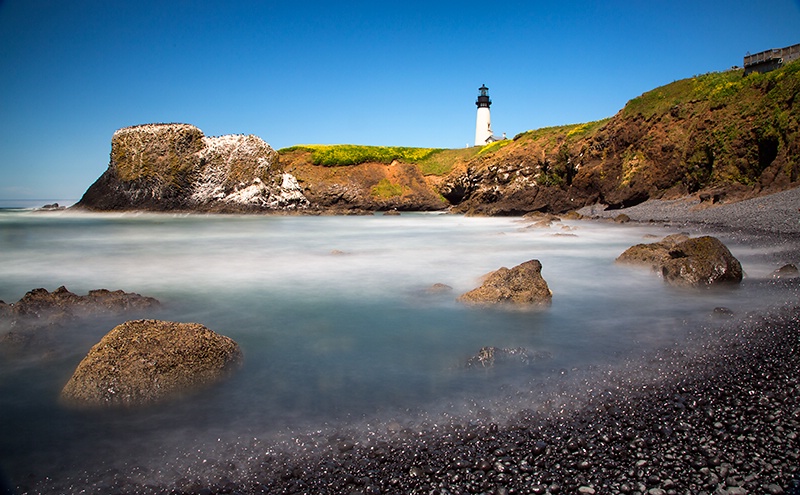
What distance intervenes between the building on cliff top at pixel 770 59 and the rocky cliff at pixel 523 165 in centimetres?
135

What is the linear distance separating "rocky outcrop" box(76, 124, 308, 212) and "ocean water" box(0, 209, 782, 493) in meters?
25.9

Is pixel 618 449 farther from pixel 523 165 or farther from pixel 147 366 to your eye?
pixel 523 165

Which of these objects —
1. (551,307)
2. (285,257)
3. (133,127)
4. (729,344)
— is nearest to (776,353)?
(729,344)

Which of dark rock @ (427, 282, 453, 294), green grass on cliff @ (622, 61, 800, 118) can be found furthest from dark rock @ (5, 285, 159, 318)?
green grass on cliff @ (622, 61, 800, 118)

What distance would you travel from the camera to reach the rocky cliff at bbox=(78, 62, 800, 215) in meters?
23.2

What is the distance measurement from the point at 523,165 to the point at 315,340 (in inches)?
1285

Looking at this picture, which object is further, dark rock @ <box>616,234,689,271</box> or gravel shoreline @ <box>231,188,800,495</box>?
dark rock @ <box>616,234,689,271</box>

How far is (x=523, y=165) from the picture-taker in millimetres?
36156

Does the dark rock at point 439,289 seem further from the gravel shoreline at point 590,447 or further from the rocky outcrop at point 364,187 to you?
the rocky outcrop at point 364,187

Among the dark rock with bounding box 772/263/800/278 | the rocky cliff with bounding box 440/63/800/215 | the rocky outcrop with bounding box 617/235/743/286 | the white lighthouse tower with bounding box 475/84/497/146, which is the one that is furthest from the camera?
the white lighthouse tower with bounding box 475/84/497/146

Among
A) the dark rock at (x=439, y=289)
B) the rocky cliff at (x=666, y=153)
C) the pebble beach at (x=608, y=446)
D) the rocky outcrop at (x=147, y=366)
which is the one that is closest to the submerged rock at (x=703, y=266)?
the pebble beach at (x=608, y=446)

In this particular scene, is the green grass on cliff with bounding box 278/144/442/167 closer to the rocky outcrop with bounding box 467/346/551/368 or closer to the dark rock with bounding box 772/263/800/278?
the dark rock with bounding box 772/263/800/278

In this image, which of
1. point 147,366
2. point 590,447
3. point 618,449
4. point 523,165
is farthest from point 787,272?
point 523,165

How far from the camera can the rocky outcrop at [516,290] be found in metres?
7.34
